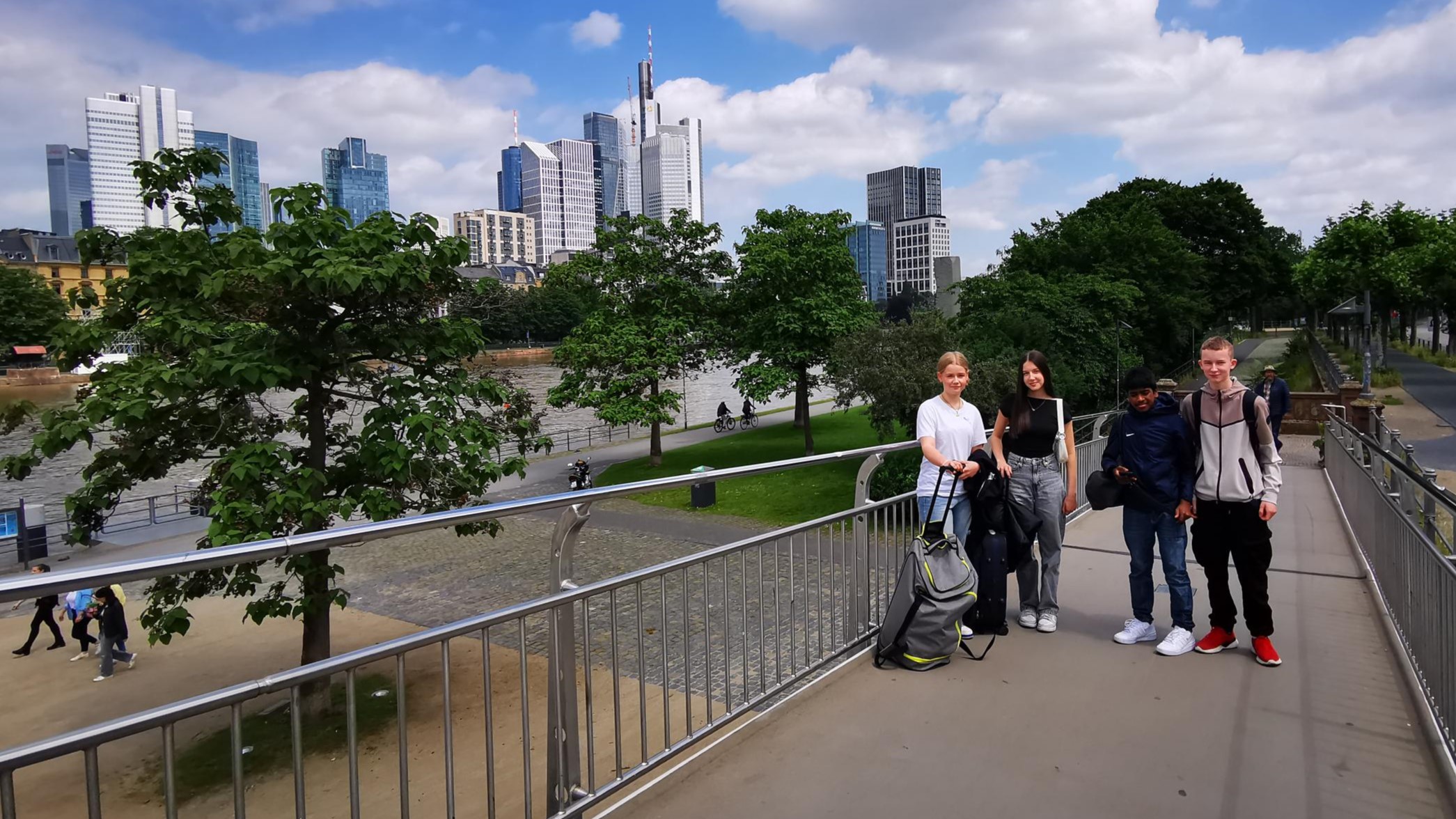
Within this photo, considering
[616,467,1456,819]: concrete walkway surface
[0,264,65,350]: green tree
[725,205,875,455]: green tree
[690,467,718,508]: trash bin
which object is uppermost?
[0,264,65,350]: green tree

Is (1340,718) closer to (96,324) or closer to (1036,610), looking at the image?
(1036,610)

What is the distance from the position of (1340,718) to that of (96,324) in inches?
415

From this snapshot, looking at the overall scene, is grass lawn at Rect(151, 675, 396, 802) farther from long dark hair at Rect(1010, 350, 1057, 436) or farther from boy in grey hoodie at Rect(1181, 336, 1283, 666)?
boy in grey hoodie at Rect(1181, 336, 1283, 666)

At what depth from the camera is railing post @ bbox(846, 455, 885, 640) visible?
195 inches

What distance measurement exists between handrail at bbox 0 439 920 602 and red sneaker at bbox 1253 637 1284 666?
11.4 ft

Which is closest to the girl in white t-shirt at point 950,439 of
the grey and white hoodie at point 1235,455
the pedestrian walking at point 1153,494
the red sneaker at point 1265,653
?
the pedestrian walking at point 1153,494

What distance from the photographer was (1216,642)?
16.0 ft

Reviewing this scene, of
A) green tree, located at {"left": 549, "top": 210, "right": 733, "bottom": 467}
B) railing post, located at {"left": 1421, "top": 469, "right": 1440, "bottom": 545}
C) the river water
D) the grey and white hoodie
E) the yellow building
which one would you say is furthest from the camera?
the yellow building

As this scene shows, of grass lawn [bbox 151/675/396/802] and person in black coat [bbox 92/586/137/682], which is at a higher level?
grass lawn [bbox 151/675/396/802]

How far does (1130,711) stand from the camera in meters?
4.06

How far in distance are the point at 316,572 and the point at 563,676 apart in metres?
6.61

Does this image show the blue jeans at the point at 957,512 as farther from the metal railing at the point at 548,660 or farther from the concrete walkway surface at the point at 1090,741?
the concrete walkway surface at the point at 1090,741

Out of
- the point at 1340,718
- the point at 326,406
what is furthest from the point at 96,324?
the point at 1340,718

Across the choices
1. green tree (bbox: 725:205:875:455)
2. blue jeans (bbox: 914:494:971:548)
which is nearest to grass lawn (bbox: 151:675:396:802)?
blue jeans (bbox: 914:494:971:548)
